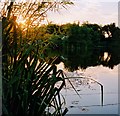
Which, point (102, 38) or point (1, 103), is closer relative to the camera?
point (1, 103)

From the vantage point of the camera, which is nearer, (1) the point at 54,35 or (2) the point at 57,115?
(2) the point at 57,115

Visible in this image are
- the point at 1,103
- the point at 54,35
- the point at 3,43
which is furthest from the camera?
the point at 54,35

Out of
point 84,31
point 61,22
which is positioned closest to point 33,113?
point 61,22

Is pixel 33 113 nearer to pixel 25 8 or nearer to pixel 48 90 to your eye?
pixel 48 90

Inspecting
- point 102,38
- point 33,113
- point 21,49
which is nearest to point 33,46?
point 21,49

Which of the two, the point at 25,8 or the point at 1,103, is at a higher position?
the point at 25,8

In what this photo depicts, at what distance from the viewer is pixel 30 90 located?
2523mm

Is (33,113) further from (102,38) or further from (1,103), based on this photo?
(102,38)

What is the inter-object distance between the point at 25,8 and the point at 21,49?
322 mm

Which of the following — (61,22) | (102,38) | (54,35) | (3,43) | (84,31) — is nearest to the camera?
(3,43)

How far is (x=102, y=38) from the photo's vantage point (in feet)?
154

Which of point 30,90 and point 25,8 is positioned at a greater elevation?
point 25,8

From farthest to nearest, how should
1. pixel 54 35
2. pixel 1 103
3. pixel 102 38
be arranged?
pixel 102 38, pixel 54 35, pixel 1 103

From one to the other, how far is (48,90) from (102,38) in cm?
4480
